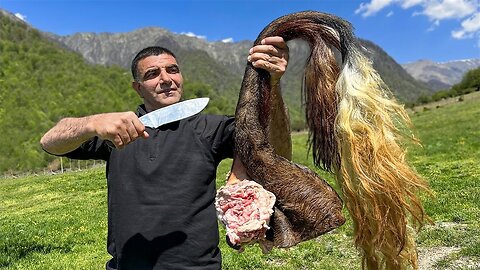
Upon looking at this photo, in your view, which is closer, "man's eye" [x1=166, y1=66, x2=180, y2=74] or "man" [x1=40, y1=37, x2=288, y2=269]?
"man" [x1=40, y1=37, x2=288, y2=269]

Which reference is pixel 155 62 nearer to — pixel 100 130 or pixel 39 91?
pixel 100 130

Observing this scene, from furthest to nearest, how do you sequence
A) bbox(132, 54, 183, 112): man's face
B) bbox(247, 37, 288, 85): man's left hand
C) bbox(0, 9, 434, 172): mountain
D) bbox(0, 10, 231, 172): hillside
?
bbox(0, 10, 231, 172): hillside, bbox(0, 9, 434, 172): mountain, bbox(132, 54, 183, 112): man's face, bbox(247, 37, 288, 85): man's left hand

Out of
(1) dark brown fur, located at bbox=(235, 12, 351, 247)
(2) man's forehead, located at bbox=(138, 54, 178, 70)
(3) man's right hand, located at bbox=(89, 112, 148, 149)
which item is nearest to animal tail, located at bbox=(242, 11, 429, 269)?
(1) dark brown fur, located at bbox=(235, 12, 351, 247)

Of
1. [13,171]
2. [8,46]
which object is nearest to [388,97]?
[13,171]

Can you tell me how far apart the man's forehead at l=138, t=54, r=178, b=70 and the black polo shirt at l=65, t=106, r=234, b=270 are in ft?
0.97

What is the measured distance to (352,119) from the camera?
2.14m

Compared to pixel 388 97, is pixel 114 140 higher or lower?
lower

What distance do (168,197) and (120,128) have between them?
2.30 ft

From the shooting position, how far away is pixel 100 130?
2229 millimetres

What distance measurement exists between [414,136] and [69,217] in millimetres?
12102

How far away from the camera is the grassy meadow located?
288 inches

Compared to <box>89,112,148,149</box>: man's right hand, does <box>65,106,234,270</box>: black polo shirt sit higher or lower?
lower

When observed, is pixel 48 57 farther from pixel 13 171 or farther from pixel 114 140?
pixel 114 140

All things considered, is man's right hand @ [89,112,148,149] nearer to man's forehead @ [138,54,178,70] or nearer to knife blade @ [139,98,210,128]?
knife blade @ [139,98,210,128]
